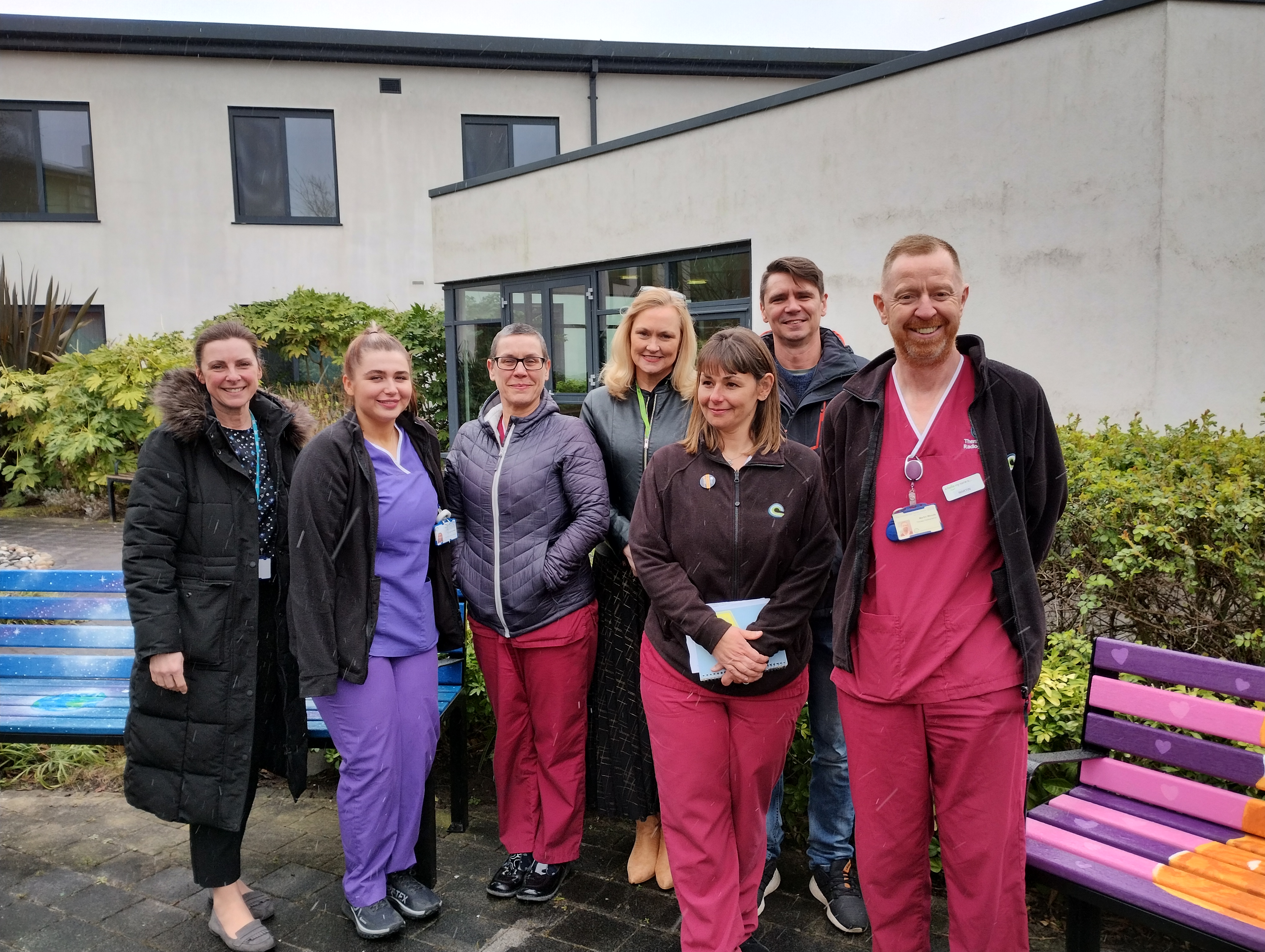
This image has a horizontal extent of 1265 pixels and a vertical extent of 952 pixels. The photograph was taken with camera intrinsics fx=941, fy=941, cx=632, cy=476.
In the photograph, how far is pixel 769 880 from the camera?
11.3 ft

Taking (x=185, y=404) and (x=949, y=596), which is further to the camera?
(x=185, y=404)

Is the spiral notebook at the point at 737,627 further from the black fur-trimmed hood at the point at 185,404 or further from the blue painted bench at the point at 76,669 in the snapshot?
the black fur-trimmed hood at the point at 185,404

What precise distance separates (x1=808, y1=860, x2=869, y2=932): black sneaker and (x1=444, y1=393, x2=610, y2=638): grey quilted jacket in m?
1.31

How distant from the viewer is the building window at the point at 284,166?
56.9 feet

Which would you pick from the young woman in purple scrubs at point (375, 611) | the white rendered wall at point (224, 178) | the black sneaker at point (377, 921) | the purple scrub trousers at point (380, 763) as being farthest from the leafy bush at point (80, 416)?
the black sneaker at point (377, 921)

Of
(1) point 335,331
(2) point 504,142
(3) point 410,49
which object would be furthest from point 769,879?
(3) point 410,49

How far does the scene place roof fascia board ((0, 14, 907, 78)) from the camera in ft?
54.0

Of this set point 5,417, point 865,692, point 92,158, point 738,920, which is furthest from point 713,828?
point 92,158

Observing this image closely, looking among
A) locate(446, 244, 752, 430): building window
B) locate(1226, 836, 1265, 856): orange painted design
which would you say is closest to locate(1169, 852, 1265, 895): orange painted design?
locate(1226, 836, 1265, 856): orange painted design

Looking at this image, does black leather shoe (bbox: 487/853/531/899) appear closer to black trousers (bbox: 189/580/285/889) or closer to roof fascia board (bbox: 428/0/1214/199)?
black trousers (bbox: 189/580/285/889)

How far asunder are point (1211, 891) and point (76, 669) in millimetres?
4303

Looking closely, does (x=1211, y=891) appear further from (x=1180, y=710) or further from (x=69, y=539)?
(x=69, y=539)

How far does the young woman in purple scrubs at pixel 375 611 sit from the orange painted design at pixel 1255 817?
2556 millimetres

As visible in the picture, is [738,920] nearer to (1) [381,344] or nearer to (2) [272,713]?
(2) [272,713]
